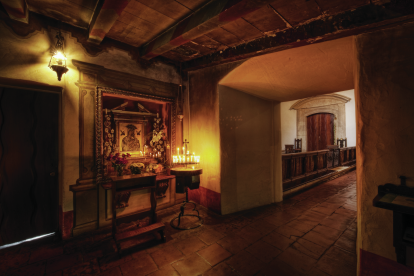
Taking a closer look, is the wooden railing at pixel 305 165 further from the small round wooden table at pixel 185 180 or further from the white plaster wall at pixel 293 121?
the small round wooden table at pixel 185 180

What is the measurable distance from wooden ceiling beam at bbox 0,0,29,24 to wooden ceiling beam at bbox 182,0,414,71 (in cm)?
323

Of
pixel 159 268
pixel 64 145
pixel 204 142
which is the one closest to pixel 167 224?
pixel 159 268

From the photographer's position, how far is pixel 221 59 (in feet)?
12.9

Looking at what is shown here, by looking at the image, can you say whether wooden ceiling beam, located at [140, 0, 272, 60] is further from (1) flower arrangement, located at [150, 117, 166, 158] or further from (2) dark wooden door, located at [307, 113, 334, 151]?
(2) dark wooden door, located at [307, 113, 334, 151]

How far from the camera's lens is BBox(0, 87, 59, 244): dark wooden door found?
3064mm

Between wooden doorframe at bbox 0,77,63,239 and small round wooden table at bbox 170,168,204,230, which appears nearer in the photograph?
wooden doorframe at bbox 0,77,63,239

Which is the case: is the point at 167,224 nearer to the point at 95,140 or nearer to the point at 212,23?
the point at 95,140

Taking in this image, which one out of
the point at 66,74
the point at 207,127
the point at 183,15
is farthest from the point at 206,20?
the point at 66,74

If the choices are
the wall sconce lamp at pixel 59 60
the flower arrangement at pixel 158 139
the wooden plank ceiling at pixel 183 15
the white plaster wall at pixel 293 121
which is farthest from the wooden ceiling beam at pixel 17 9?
the white plaster wall at pixel 293 121

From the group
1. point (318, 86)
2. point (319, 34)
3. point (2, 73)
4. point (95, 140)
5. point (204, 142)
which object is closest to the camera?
point (319, 34)

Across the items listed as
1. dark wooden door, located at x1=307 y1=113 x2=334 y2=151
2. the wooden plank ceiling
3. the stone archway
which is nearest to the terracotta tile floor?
the wooden plank ceiling

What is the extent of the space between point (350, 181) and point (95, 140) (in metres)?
8.71

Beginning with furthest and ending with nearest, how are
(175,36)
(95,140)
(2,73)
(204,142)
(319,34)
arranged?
(204,142)
(95,140)
(175,36)
(2,73)
(319,34)

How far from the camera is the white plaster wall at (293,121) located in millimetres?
10953
